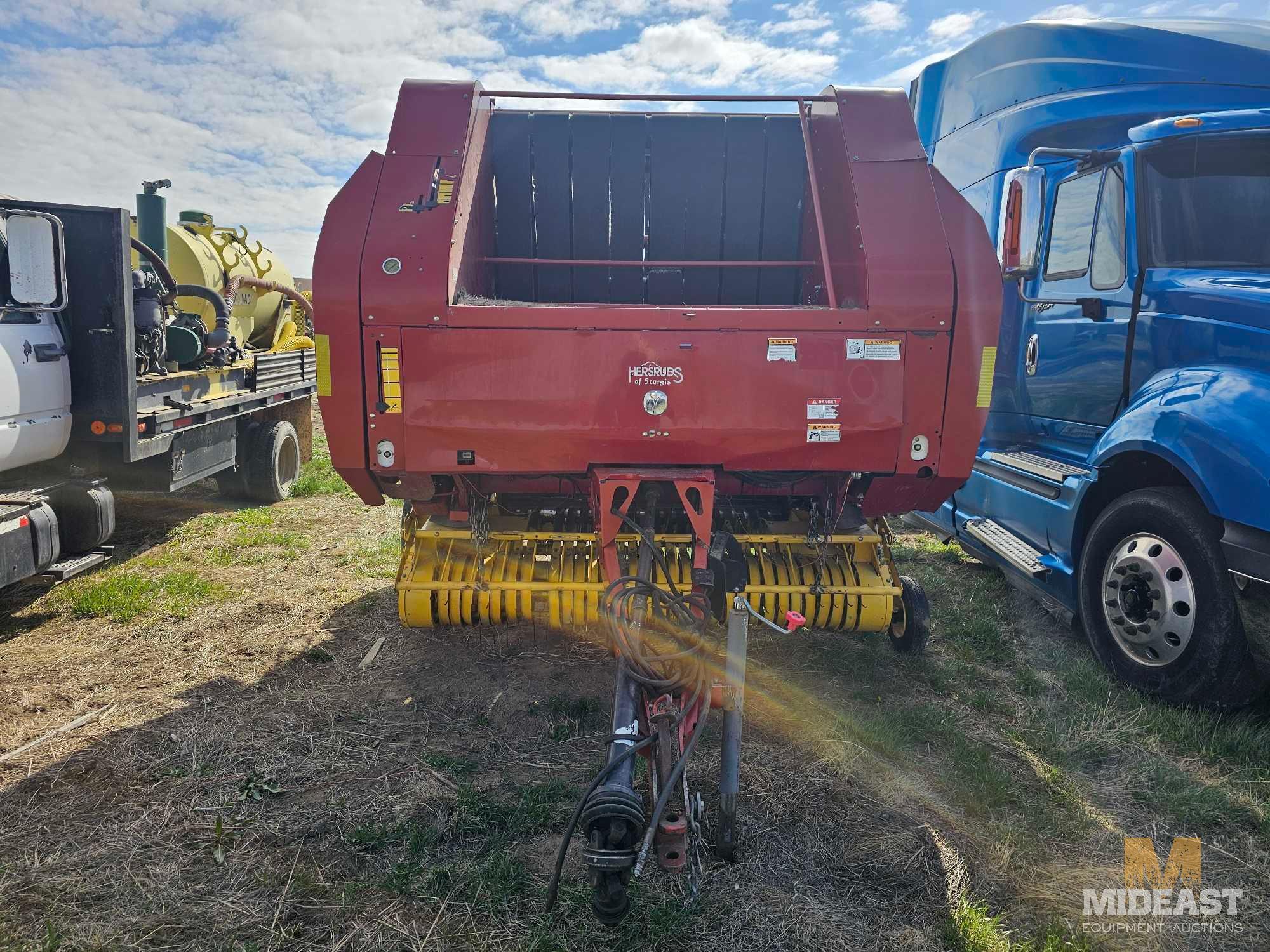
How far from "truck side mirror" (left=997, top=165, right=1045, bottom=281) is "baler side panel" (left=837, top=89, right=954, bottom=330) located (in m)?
0.99

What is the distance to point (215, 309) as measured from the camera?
6789 mm

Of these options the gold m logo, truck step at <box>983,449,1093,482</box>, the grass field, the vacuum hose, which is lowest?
the gold m logo

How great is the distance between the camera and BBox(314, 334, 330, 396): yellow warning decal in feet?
10.6

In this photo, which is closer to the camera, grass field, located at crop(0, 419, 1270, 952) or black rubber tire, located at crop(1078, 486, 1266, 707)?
grass field, located at crop(0, 419, 1270, 952)

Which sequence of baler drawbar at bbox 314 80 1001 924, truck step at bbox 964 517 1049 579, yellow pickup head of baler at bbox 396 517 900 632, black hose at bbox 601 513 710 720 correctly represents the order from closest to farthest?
black hose at bbox 601 513 710 720 → baler drawbar at bbox 314 80 1001 924 → yellow pickup head of baler at bbox 396 517 900 632 → truck step at bbox 964 517 1049 579

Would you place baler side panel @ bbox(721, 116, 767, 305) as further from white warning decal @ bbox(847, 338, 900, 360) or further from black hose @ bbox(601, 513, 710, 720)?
black hose @ bbox(601, 513, 710, 720)

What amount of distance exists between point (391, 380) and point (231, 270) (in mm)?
5479

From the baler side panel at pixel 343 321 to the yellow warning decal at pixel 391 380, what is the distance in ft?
0.26

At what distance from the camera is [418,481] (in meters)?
3.55

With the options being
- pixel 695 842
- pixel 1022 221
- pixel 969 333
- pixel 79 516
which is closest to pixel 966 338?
pixel 969 333

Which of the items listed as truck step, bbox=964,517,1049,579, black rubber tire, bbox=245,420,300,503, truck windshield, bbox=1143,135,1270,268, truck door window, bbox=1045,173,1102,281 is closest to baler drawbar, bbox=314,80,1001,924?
truck step, bbox=964,517,1049,579

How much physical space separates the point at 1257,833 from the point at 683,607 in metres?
2.06

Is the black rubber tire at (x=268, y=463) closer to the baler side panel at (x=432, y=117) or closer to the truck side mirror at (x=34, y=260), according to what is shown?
the truck side mirror at (x=34, y=260)

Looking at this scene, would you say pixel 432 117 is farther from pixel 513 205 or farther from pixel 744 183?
pixel 744 183
